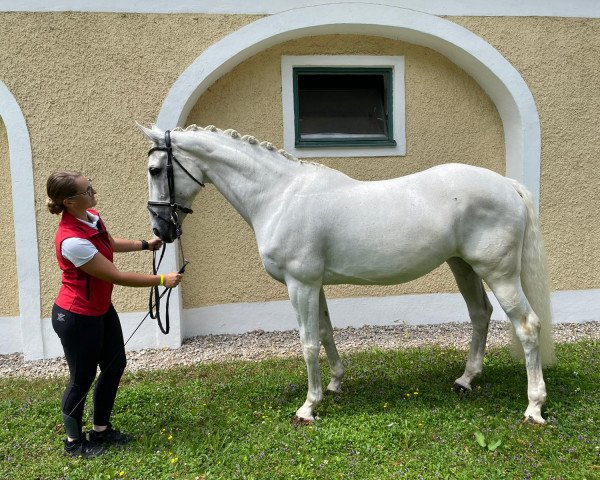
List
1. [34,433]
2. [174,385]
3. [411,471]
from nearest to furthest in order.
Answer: [411,471]
[34,433]
[174,385]

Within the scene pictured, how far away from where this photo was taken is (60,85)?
15.6ft

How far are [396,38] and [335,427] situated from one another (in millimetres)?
4324

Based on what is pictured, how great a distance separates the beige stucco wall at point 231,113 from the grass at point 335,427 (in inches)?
61.1

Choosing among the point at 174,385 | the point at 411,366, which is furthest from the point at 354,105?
the point at 174,385

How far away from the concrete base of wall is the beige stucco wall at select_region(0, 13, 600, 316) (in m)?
0.13

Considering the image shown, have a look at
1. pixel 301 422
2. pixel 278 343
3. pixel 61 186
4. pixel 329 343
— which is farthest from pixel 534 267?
pixel 61 186

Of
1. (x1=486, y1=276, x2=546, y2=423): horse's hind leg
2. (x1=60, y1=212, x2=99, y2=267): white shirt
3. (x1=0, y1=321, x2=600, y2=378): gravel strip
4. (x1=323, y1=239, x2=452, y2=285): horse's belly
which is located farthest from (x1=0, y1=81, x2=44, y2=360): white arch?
(x1=486, y1=276, x2=546, y2=423): horse's hind leg

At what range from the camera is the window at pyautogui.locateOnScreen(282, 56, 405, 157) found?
5.25 metres

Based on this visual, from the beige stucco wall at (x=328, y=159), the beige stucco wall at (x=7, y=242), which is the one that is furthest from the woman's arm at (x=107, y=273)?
the beige stucco wall at (x=7, y=242)

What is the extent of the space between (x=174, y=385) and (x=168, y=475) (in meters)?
1.43

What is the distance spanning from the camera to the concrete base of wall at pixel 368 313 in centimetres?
540

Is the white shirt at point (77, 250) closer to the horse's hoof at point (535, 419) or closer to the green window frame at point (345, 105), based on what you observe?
the horse's hoof at point (535, 419)

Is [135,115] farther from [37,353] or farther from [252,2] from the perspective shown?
[37,353]

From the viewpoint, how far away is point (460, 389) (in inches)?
139
